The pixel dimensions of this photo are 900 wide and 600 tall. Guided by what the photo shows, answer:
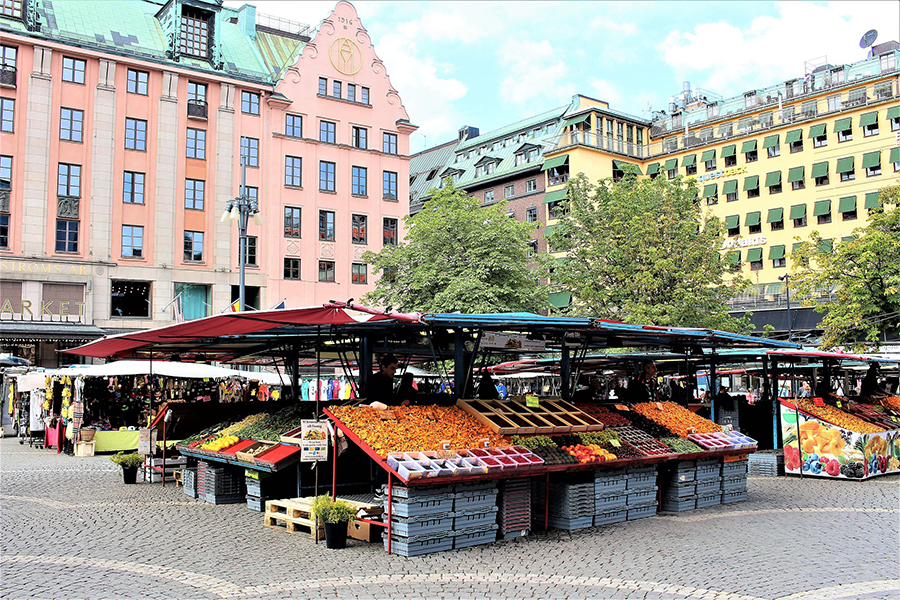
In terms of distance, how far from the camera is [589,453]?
11844 millimetres

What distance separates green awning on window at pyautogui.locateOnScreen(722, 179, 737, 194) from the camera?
55.0 metres

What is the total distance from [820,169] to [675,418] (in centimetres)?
4170

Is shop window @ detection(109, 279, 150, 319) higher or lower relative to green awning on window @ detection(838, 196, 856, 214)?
lower

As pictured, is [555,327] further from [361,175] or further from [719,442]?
[361,175]

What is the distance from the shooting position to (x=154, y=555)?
10.1 m

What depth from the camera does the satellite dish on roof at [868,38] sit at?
178 feet

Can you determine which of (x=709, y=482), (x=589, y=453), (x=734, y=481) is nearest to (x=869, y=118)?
(x=734, y=481)

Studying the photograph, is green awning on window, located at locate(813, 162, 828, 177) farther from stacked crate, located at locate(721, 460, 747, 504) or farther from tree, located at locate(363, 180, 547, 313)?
stacked crate, located at locate(721, 460, 747, 504)

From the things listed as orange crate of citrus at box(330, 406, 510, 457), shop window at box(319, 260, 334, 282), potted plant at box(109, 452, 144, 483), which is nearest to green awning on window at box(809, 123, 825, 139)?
shop window at box(319, 260, 334, 282)

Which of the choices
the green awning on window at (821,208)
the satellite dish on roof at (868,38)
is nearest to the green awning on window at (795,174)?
the green awning on window at (821,208)

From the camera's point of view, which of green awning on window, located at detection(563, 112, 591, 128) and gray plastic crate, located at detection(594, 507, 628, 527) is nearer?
gray plastic crate, located at detection(594, 507, 628, 527)

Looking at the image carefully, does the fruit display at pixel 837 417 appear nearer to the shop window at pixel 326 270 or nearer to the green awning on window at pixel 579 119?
the shop window at pixel 326 270

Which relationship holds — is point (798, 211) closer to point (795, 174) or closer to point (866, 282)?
point (795, 174)

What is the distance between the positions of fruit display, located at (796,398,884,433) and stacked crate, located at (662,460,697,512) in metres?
5.66
